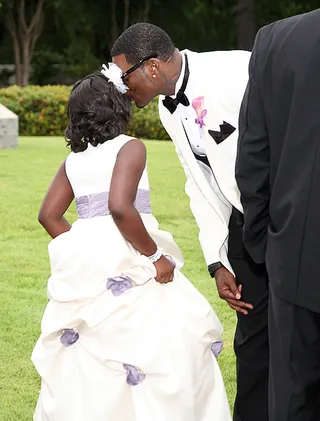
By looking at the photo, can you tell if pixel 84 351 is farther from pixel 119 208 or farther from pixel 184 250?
pixel 184 250

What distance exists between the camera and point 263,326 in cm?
386

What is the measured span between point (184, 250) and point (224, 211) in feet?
16.0

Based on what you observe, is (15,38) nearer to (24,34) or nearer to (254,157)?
(24,34)

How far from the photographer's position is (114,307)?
3.79 m

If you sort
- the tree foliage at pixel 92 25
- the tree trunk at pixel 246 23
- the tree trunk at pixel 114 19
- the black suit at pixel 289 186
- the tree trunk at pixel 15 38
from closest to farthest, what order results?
the black suit at pixel 289 186 → the tree trunk at pixel 246 23 → the tree trunk at pixel 15 38 → the tree foliage at pixel 92 25 → the tree trunk at pixel 114 19

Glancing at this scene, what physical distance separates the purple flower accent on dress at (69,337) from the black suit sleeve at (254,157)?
Answer: 4.40 ft

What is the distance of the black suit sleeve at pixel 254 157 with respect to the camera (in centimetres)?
264

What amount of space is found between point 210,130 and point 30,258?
192 inches

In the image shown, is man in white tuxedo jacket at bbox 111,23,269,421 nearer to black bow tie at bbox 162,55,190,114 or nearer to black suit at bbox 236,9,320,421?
black bow tie at bbox 162,55,190,114

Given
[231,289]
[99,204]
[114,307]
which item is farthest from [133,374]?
[99,204]

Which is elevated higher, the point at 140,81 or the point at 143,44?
the point at 143,44

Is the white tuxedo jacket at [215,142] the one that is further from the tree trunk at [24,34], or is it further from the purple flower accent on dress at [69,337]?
the tree trunk at [24,34]

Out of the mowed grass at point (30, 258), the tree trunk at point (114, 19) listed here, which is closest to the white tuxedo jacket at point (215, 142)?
the mowed grass at point (30, 258)

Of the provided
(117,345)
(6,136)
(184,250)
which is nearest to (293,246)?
(117,345)
